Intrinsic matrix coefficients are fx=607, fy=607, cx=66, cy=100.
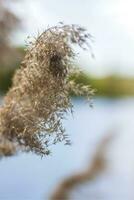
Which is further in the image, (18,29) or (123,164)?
(123,164)

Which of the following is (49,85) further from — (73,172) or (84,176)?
(73,172)

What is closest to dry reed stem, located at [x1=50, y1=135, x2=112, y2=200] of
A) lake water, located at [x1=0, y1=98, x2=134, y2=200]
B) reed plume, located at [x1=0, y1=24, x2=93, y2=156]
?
lake water, located at [x1=0, y1=98, x2=134, y2=200]

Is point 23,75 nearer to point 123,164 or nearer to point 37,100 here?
point 37,100

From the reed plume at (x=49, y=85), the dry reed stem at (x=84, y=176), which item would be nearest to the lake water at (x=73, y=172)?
the dry reed stem at (x=84, y=176)

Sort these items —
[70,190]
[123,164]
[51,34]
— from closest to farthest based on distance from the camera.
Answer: [51,34] < [70,190] < [123,164]

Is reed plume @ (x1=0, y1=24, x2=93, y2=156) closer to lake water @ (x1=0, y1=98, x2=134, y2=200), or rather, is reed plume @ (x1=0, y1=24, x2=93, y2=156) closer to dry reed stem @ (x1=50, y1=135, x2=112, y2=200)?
dry reed stem @ (x1=50, y1=135, x2=112, y2=200)

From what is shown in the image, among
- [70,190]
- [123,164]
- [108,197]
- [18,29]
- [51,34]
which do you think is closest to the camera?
[51,34]

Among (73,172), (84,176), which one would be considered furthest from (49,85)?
(73,172)

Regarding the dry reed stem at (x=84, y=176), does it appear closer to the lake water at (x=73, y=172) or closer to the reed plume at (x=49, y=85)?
the lake water at (x=73, y=172)

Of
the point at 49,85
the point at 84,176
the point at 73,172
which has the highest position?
the point at 73,172

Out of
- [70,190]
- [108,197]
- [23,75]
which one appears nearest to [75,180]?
[70,190]
